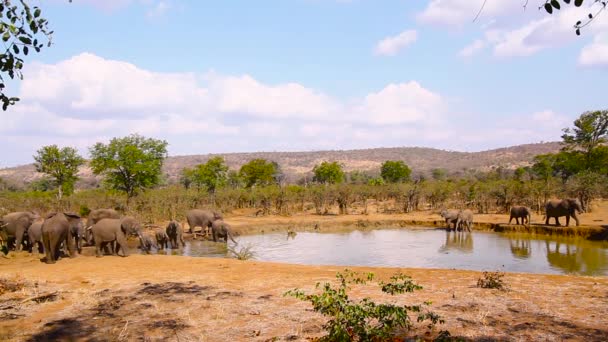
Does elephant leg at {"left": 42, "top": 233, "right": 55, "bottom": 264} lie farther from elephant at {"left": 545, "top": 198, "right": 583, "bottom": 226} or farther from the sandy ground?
elephant at {"left": 545, "top": 198, "right": 583, "bottom": 226}

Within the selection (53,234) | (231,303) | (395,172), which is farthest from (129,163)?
(395,172)

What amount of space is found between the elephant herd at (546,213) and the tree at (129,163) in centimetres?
2372

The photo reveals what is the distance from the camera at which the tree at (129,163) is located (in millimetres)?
36625

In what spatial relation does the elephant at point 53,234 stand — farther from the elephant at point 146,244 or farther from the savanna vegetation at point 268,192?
the savanna vegetation at point 268,192

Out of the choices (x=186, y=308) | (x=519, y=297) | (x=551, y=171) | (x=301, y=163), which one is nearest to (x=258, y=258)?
(x=186, y=308)

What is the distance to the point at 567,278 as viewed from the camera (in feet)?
37.4

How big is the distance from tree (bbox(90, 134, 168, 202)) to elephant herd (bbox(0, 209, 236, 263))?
17014mm

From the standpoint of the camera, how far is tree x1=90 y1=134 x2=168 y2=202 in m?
36.6

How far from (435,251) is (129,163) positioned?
25785 mm

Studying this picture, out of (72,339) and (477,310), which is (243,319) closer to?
(72,339)

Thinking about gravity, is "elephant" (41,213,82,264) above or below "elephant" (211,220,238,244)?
above

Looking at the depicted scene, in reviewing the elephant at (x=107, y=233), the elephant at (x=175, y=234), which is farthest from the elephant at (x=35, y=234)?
the elephant at (x=175, y=234)

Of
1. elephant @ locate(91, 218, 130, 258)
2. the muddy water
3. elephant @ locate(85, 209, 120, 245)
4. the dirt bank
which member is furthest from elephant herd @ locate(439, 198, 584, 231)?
elephant @ locate(91, 218, 130, 258)

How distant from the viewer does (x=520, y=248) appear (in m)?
21.1
